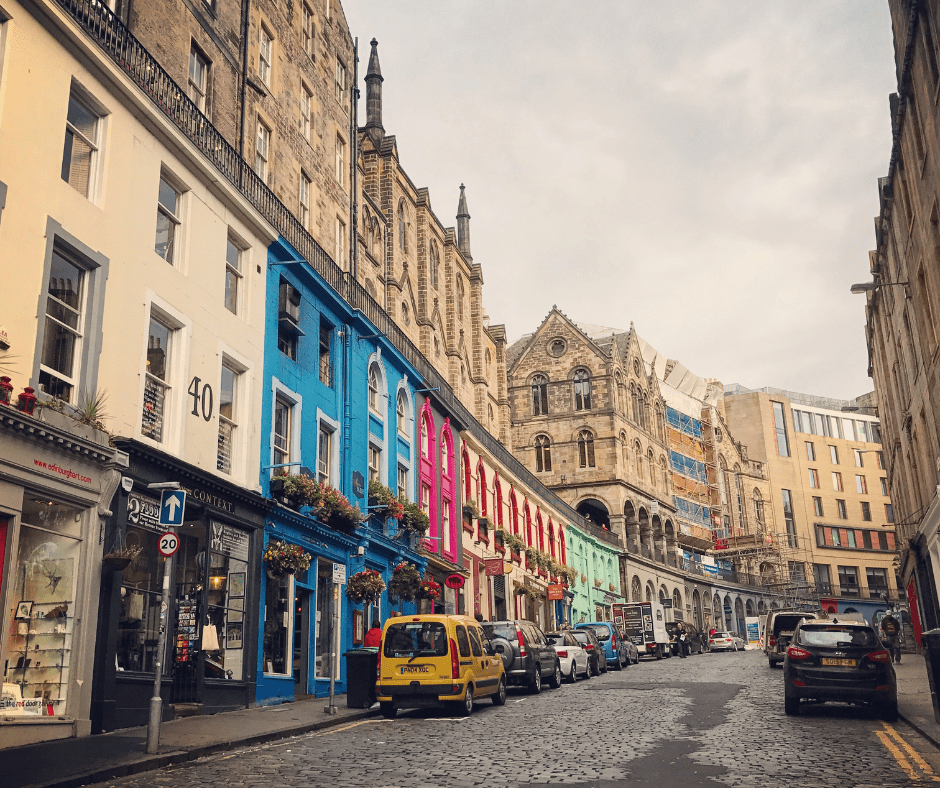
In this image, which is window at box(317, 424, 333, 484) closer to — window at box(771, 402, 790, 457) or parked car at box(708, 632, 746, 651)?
parked car at box(708, 632, 746, 651)

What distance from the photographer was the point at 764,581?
89938 millimetres

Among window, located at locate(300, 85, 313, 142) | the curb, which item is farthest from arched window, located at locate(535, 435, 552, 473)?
the curb

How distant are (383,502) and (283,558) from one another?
6.75 metres

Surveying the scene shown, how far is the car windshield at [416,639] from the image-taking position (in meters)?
15.8

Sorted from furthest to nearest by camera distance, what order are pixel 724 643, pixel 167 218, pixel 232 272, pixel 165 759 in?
pixel 724 643
pixel 232 272
pixel 167 218
pixel 165 759

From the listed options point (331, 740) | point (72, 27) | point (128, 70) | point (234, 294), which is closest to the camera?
point (331, 740)

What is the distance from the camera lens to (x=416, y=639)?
1600 cm

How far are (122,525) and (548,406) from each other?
187 ft

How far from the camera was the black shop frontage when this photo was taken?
13.2 metres

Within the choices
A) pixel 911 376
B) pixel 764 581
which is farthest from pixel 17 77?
pixel 764 581

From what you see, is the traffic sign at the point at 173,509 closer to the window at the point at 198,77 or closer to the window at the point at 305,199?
the window at the point at 198,77

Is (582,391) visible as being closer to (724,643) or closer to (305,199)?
(724,643)

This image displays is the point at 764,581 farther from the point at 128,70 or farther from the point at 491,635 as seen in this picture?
the point at 128,70

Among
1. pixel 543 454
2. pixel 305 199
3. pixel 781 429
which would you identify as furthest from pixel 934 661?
pixel 781 429
